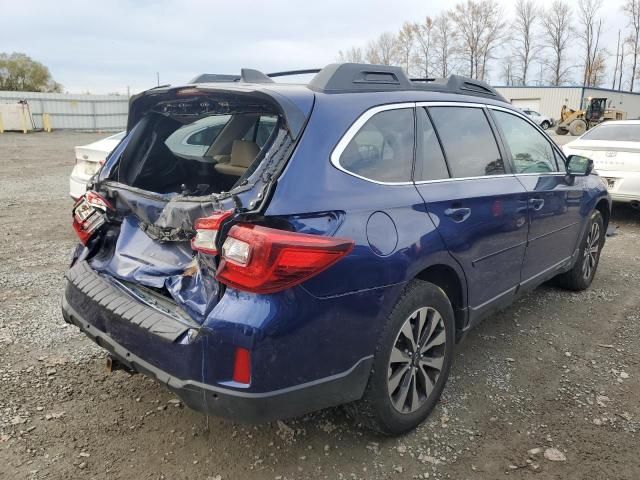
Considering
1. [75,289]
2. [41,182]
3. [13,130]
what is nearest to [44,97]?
[13,130]

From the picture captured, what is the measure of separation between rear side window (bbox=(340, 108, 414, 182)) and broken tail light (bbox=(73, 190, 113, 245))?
143 cm

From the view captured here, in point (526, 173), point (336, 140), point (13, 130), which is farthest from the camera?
point (13, 130)

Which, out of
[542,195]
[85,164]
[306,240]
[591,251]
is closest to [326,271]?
[306,240]

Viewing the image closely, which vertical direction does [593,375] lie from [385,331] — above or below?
below

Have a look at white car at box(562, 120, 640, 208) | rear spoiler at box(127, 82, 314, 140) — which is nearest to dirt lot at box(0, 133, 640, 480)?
rear spoiler at box(127, 82, 314, 140)

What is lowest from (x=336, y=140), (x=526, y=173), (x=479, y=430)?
(x=479, y=430)

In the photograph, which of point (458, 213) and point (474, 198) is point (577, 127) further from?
point (458, 213)

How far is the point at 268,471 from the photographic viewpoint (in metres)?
2.49

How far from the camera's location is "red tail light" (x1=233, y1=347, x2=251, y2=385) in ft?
6.75

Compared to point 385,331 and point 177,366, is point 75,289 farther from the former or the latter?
point 385,331

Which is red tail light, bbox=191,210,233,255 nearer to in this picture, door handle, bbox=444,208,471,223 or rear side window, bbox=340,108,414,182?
rear side window, bbox=340,108,414,182

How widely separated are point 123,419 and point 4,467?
0.58 m

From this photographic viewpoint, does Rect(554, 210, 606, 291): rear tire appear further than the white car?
No

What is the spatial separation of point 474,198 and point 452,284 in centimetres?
51
